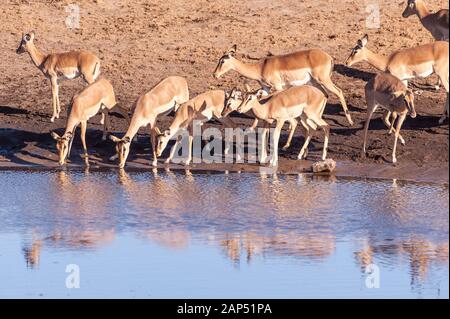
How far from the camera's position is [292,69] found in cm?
2044

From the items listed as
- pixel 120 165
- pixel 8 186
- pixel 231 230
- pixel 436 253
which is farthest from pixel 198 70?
pixel 436 253

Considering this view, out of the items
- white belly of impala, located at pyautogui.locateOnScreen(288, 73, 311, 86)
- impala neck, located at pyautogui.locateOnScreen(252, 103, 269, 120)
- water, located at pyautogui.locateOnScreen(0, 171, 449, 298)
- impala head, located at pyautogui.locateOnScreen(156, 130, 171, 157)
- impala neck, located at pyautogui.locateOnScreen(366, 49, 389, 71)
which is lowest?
water, located at pyautogui.locateOnScreen(0, 171, 449, 298)

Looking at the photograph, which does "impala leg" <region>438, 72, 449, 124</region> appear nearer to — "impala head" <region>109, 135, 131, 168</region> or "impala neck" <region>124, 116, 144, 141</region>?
"impala neck" <region>124, 116, 144, 141</region>

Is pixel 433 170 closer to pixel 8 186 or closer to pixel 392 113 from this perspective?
pixel 392 113

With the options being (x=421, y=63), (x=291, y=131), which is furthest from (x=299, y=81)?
(x=421, y=63)

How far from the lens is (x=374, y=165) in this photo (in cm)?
1806

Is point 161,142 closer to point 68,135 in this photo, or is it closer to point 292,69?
point 68,135

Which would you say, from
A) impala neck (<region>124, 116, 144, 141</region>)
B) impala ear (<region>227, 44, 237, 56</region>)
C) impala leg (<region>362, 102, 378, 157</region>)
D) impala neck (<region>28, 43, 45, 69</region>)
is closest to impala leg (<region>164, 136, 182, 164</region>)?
impala neck (<region>124, 116, 144, 141</region>)

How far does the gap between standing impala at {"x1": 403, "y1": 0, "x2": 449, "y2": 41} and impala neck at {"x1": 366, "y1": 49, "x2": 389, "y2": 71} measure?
1.24 m

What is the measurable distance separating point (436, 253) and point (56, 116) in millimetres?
9379

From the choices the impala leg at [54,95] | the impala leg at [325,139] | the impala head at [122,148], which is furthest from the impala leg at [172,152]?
the impala leg at [54,95]

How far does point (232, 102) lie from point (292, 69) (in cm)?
211

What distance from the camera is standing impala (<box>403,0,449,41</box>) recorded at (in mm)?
21453
